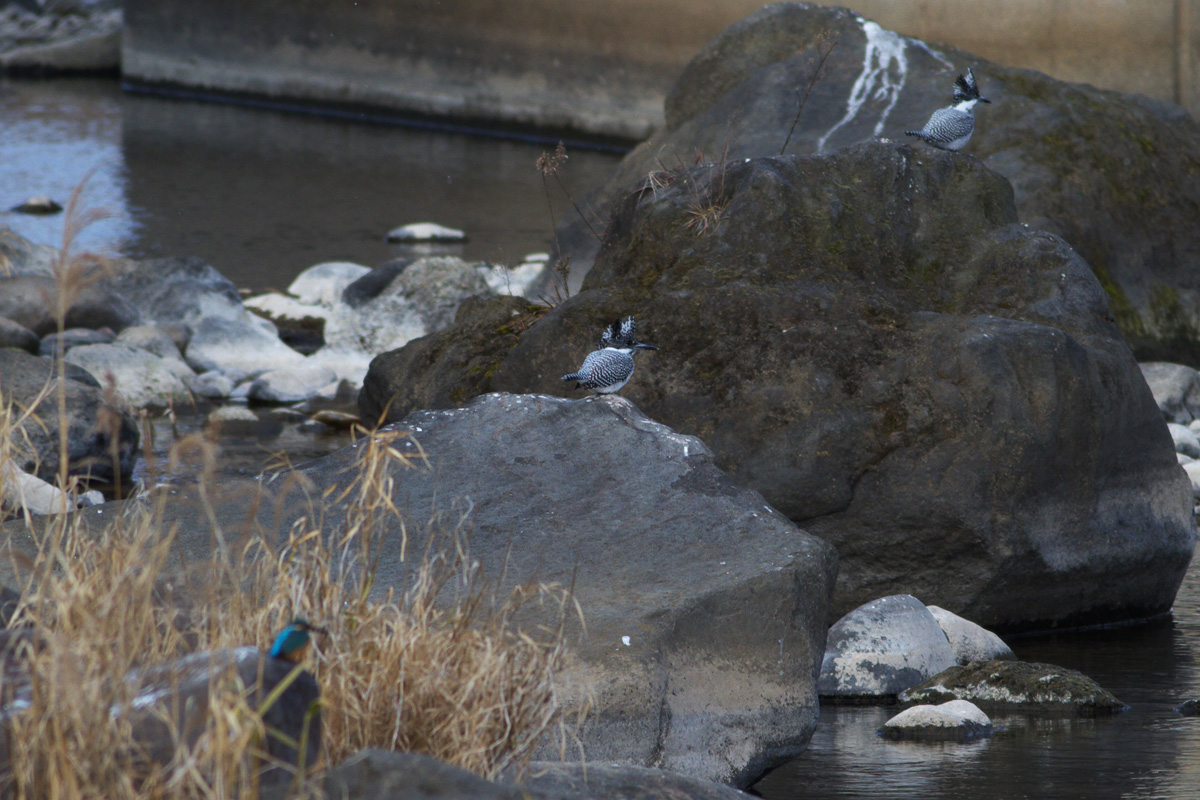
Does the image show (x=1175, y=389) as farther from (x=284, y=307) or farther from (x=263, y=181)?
(x=263, y=181)

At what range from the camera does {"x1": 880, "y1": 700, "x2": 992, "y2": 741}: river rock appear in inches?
178

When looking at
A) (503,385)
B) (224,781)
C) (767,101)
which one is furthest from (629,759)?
(767,101)

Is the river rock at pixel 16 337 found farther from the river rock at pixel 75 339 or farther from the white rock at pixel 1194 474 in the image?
the white rock at pixel 1194 474

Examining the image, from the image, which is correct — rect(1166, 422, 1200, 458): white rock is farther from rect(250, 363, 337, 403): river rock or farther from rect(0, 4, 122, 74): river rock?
rect(0, 4, 122, 74): river rock

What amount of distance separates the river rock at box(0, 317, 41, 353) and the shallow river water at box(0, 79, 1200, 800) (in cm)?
110

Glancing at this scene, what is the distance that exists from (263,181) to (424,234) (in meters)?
4.90

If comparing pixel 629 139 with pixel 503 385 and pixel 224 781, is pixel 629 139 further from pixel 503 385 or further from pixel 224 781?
pixel 224 781

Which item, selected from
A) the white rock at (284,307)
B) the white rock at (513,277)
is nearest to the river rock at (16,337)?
the white rock at (284,307)

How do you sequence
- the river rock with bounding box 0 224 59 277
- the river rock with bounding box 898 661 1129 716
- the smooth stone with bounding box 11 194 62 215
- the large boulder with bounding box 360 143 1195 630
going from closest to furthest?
the river rock with bounding box 898 661 1129 716 → the large boulder with bounding box 360 143 1195 630 → the river rock with bounding box 0 224 59 277 → the smooth stone with bounding box 11 194 62 215

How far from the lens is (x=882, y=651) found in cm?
501

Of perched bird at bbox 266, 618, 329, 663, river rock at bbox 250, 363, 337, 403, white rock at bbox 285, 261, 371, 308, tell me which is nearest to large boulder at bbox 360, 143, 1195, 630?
perched bird at bbox 266, 618, 329, 663

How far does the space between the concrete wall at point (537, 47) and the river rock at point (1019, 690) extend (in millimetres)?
15029

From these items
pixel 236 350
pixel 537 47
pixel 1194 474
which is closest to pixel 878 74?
pixel 1194 474

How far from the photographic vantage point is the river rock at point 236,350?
10117mm
